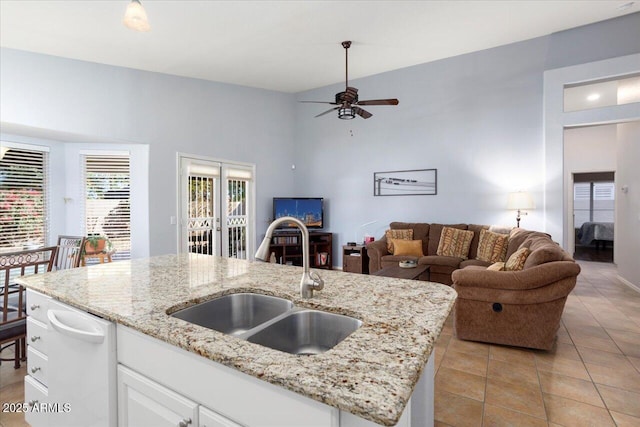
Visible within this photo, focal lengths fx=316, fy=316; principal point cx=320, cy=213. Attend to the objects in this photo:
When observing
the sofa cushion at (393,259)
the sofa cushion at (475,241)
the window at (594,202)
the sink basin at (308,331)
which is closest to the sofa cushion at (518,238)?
the sofa cushion at (475,241)

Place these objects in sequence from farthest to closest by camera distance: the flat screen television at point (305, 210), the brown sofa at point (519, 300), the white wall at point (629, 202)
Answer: the flat screen television at point (305, 210) < the white wall at point (629, 202) < the brown sofa at point (519, 300)

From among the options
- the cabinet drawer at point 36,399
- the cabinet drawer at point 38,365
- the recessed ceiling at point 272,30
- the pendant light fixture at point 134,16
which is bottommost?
the cabinet drawer at point 36,399

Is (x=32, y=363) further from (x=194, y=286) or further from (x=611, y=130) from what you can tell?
(x=611, y=130)

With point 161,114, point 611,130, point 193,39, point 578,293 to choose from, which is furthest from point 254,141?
point 611,130

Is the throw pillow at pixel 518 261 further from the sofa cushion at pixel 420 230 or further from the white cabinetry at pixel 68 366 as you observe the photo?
the white cabinetry at pixel 68 366

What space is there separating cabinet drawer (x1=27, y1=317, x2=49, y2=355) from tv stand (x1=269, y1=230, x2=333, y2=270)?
13.7 ft

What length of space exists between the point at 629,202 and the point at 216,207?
255 inches

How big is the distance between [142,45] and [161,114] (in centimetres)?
96

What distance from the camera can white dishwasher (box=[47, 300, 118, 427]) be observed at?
1.18 meters

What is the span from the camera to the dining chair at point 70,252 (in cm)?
286

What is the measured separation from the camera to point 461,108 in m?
5.24

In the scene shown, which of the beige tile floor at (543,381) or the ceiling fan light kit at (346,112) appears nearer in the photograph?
the beige tile floor at (543,381)

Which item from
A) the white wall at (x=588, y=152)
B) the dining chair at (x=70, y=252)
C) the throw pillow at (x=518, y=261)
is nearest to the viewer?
the dining chair at (x=70, y=252)

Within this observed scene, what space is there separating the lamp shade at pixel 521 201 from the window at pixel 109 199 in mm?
5527
